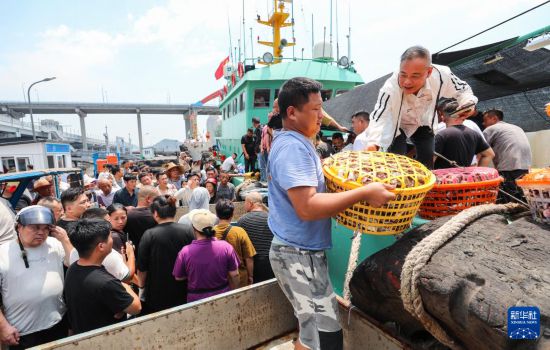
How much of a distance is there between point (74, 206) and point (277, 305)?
2.89m

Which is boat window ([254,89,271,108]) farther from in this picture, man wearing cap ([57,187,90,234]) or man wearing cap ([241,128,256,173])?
man wearing cap ([57,187,90,234])

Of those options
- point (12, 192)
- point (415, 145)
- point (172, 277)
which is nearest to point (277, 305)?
point (172, 277)

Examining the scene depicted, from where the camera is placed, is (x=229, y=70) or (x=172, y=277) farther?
(x=229, y=70)

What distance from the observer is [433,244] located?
138 cm

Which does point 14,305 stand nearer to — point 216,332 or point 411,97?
point 216,332

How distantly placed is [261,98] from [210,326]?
1137cm

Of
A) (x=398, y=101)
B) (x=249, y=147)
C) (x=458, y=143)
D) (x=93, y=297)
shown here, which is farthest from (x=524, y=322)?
(x=249, y=147)

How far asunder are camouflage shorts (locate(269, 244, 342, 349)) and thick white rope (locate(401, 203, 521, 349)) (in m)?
0.43

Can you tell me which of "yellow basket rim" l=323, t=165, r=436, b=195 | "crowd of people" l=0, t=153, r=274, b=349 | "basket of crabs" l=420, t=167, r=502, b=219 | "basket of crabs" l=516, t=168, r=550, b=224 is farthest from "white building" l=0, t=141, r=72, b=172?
"basket of crabs" l=516, t=168, r=550, b=224

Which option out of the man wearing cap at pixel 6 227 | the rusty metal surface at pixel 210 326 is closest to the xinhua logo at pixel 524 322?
the rusty metal surface at pixel 210 326

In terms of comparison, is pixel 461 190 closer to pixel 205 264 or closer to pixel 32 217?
pixel 205 264

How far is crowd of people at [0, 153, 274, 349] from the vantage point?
7.59 ft

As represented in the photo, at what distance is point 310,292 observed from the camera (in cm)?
163

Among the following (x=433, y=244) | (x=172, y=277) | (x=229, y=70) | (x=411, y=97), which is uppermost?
(x=229, y=70)
